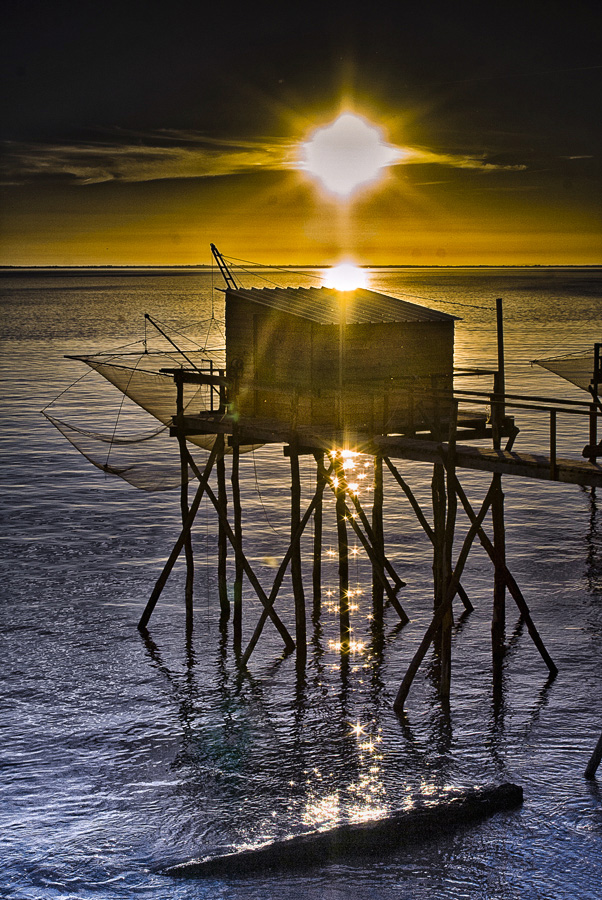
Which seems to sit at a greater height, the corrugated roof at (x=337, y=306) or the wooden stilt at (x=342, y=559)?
the corrugated roof at (x=337, y=306)

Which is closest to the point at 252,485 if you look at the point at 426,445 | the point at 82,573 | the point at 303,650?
the point at 82,573

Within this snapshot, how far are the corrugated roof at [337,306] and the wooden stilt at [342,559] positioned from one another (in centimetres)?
320

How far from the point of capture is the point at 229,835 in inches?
585

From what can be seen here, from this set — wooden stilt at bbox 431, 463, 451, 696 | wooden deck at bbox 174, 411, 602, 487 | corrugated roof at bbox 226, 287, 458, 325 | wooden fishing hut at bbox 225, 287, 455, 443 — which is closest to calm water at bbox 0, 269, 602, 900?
wooden stilt at bbox 431, 463, 451, 696

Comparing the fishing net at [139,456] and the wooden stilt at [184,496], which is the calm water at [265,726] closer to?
the wooden stilt at [184,496]

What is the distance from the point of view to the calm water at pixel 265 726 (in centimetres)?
1413

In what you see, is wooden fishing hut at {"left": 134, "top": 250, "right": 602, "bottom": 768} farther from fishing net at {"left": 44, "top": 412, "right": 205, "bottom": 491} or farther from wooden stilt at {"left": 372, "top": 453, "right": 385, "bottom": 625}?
fishing net at {"left": 44, "top": 412, "right": 205, "bottom": 491}

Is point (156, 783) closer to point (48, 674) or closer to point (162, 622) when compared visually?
point (48, 674)

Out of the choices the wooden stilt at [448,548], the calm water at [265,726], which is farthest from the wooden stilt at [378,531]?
the wooden stilt at [448,548]

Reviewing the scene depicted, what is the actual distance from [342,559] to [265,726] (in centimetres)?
727

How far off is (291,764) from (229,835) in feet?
7.67

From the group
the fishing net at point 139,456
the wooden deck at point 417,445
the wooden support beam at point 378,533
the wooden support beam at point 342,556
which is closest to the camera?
the wooden deck at point 417,445

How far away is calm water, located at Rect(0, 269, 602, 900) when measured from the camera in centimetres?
1413

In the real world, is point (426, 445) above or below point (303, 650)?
above
